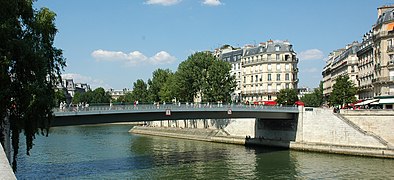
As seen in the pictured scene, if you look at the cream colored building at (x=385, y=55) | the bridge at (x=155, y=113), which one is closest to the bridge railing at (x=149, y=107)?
the bridge at (x=155, y=113)

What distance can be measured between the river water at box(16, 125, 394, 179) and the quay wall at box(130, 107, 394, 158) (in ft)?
5.09

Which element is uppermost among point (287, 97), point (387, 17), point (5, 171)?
point (387, 17)

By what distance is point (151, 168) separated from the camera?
33219mm

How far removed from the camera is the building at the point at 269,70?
77.3 metres

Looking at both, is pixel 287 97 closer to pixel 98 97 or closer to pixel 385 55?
pixel 385 55

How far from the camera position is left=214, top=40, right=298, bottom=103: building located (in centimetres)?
7731

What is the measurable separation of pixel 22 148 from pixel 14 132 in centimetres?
2886

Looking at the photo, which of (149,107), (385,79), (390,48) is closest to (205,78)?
(385,79)

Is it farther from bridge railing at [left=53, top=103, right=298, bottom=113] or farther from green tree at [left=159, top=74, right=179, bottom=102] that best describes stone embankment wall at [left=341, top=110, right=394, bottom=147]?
green tree at [left=159, top=74, right=179, bottom=102]

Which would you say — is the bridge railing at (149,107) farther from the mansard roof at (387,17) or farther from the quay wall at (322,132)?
the mansard roof at (387,17)

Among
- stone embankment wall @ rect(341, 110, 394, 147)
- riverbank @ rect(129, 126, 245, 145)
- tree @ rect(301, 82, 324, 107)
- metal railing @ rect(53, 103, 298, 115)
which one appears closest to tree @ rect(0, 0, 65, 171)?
metal railing @ rect(53, 103, 298, 115)

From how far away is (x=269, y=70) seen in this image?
3071 inches

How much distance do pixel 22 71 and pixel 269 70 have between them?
202ft

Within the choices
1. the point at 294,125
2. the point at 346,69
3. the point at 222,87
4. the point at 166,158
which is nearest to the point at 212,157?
the point at 166,158
